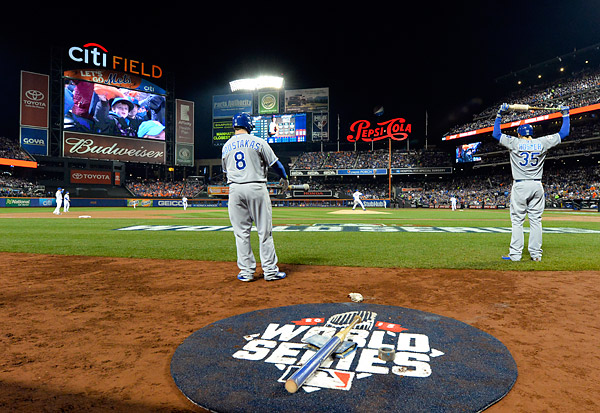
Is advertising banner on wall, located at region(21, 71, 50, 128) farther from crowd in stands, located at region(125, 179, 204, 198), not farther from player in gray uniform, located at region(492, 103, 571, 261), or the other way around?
player in gray uniform, located at region(492, 103, 571, 261)

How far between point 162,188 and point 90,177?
972cm

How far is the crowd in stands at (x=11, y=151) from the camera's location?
39.6 m

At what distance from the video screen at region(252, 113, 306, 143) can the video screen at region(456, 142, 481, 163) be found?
925 inches

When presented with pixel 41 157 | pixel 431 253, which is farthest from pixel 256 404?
pixel 41 157

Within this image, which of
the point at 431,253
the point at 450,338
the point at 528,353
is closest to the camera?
the point at 528,353

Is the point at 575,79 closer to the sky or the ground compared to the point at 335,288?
closer to the sky

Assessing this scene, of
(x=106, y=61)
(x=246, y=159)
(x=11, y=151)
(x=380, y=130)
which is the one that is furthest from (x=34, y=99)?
(x=246, y=159)

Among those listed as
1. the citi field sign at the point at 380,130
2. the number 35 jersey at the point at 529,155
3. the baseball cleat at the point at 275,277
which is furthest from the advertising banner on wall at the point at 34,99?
the number 35 jersey at the point at 529,155

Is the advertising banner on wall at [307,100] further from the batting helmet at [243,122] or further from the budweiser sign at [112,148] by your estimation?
the batting helmet at [243,122]

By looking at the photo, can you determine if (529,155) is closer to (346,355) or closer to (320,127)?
(346,355)

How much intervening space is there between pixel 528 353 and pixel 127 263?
4.90m

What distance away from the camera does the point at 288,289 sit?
352cm

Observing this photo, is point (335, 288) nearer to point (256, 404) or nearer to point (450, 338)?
point (450, 338)

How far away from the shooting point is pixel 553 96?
41000 millimetres
